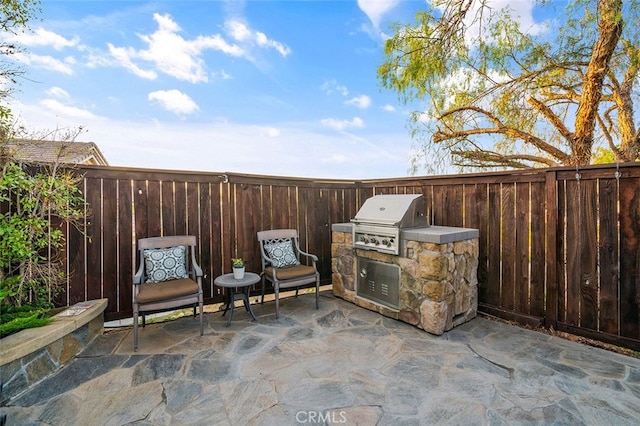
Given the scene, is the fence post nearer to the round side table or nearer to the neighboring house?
the round side table

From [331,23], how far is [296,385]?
5.79m

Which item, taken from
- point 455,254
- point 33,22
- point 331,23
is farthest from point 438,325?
point 331,23

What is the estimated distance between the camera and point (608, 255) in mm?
2537

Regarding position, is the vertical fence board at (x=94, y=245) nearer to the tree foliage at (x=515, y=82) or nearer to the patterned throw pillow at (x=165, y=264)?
the patterned throw pillow at (x=165, y=264)

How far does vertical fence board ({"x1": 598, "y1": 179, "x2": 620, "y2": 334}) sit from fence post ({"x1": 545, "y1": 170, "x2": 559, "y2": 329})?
1.04ft

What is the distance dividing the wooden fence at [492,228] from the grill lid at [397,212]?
2.16 ft

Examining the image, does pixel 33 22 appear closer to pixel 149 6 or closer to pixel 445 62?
pixel 149 6

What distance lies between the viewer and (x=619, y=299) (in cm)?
249

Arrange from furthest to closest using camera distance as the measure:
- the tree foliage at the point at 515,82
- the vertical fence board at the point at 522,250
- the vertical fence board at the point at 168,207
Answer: the tree foliage at the point at 515,82 < the vertical fence board at the point at 168,207 < the vertical fence board at the point at 522,250

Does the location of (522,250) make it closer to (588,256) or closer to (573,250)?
(573,250)

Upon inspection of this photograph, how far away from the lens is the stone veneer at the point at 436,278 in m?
2.77

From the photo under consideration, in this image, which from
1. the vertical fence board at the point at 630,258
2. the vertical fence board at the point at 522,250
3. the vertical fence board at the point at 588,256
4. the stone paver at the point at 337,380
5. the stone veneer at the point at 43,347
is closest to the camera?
the stone paver at the point at 337,380

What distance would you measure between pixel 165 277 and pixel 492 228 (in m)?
3.72

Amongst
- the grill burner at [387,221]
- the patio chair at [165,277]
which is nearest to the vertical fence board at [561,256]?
the grill burner at [387,221]
